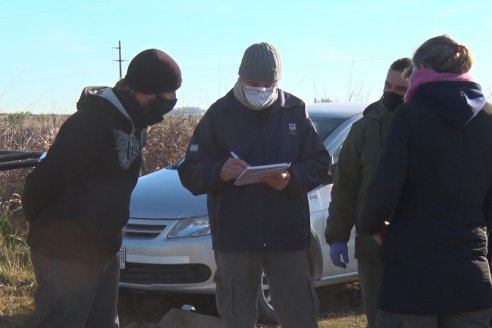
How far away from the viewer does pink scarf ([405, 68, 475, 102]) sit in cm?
289

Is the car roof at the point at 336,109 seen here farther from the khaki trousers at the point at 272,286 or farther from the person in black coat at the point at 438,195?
the person in black coat at the point at 438,195

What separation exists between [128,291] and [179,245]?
41.6 inches

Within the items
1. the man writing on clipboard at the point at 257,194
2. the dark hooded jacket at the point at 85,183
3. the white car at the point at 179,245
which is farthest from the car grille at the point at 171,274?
the dark hooded jacket at the point at 85,183

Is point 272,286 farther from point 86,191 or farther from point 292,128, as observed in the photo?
point 86,191

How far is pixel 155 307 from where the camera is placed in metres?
6.20

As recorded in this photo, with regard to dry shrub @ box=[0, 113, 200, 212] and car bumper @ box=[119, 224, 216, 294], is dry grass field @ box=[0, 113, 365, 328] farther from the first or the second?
car bumper @ box=[119, 224, 216, 294]

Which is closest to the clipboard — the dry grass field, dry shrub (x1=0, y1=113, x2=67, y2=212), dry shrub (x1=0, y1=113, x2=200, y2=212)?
the dry grass field

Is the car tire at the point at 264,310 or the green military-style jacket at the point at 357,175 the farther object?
the car tire at the point at 264,310

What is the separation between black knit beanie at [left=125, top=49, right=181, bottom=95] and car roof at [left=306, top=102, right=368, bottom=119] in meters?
3.04

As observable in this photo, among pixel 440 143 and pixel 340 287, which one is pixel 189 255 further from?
pixel 440 143

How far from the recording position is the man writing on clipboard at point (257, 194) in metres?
3.88

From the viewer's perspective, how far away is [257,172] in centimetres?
362

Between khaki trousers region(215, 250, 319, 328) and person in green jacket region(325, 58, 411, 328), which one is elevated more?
person in green jacket region(325, 58, 411, 328)

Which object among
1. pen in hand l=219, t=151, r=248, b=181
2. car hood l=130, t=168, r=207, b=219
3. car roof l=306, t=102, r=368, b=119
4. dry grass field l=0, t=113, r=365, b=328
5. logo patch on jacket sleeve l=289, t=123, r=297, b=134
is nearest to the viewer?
pen in hand l=219, t=151, r=248, b=181
